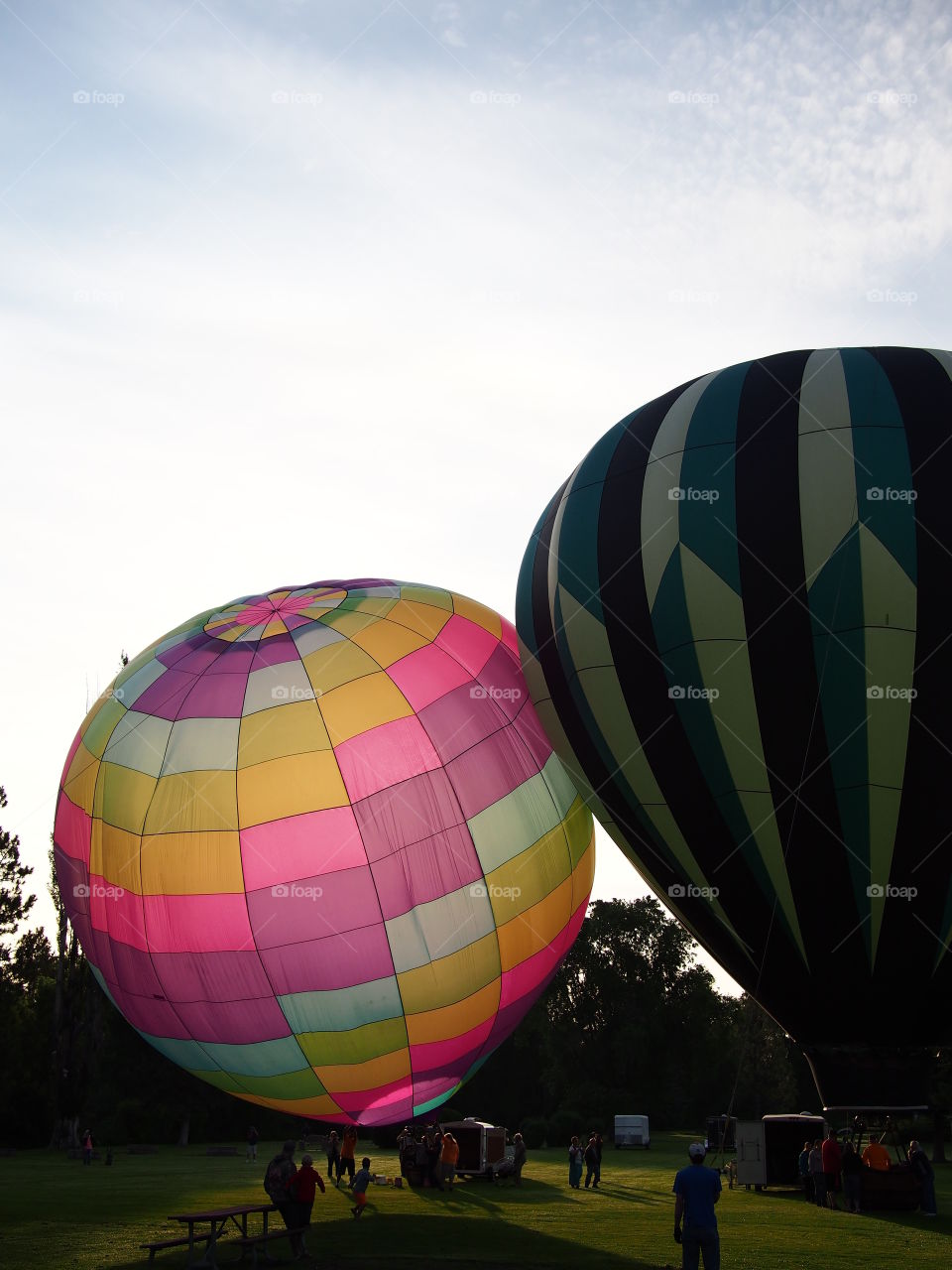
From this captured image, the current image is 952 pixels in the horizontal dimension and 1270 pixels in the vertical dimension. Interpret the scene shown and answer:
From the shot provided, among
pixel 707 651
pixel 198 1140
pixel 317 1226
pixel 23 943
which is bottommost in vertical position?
pixel 198 1140

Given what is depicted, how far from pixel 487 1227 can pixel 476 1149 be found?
19.5 ft

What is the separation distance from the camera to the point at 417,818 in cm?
1451

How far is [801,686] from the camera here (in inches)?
500

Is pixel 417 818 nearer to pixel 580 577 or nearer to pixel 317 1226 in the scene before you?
pixel 580 577

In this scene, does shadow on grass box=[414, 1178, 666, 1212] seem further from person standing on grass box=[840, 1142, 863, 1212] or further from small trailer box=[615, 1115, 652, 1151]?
small trailer box=[615, 1115, 652, 1151]

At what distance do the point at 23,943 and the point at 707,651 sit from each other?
30626 millimetres

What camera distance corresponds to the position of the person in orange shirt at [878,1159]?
1412 cm

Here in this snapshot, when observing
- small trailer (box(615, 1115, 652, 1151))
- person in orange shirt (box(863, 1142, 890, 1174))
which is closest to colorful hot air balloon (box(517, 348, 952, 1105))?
person in orange shirt (box(863, 1142, 890, 1174))

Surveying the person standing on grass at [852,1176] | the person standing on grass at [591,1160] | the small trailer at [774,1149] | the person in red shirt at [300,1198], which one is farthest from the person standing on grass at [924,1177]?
the person in red shirt at [300,1198]

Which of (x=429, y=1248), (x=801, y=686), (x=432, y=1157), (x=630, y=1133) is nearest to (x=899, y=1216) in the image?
(x=429, y=1248)

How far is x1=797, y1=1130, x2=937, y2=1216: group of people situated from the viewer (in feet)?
45.7

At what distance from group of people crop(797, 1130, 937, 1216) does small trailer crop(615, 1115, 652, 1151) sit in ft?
75.5

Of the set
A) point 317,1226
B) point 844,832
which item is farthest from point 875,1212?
point 317,1226

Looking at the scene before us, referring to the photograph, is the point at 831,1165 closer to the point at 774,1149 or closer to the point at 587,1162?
the point at 774,1149
